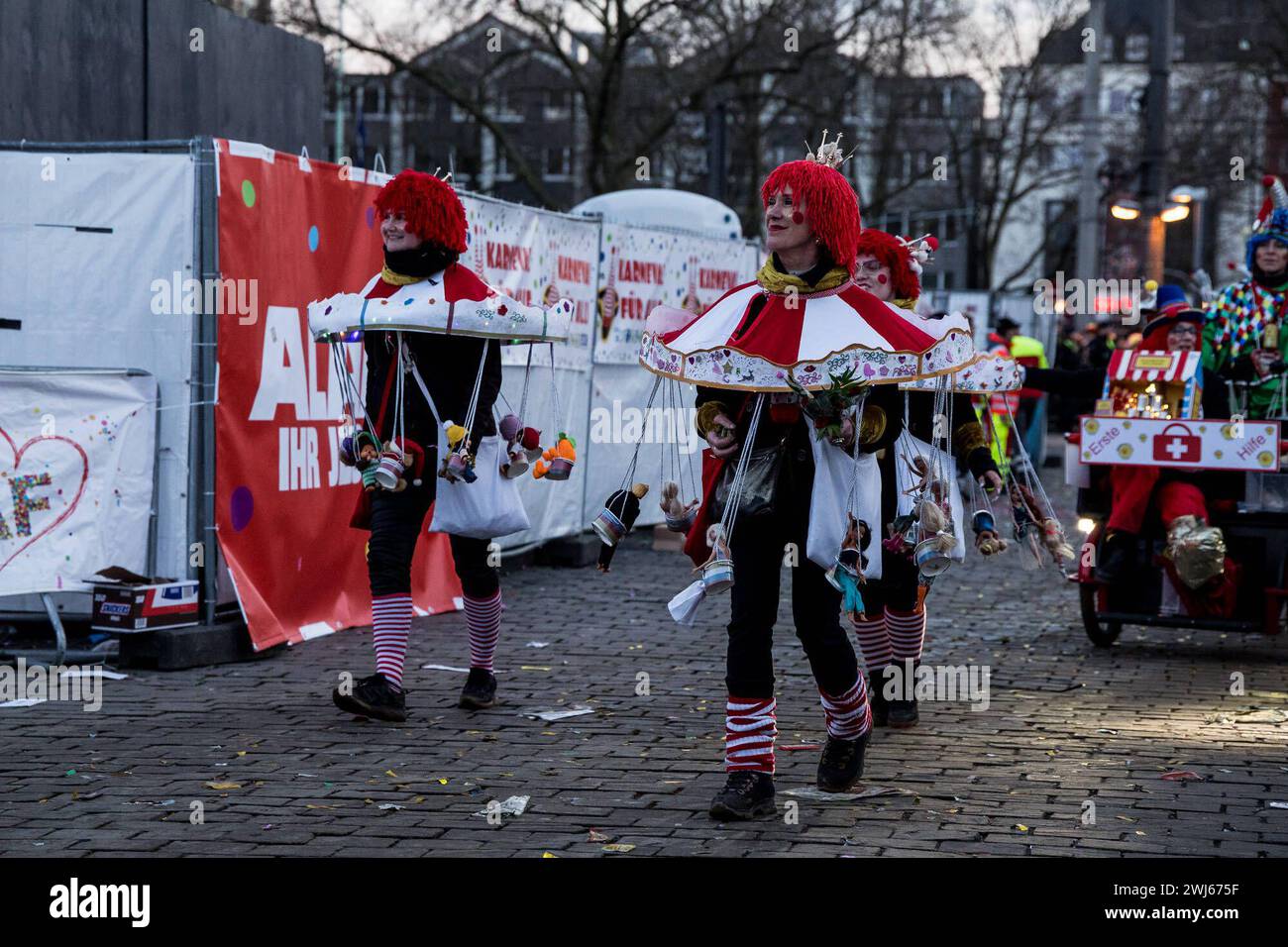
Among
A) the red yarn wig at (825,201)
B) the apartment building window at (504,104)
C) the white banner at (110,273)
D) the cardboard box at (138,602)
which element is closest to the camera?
the red yarn wig at (825,201)

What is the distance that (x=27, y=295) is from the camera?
9.05 meters

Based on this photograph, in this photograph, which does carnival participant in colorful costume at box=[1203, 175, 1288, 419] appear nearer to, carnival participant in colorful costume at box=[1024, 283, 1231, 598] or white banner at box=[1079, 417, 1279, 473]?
carnival participant in colorful costume at box=[1024, 283, 1231, 598]

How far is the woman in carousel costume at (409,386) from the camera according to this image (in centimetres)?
745

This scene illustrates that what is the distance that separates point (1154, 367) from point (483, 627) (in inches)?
166

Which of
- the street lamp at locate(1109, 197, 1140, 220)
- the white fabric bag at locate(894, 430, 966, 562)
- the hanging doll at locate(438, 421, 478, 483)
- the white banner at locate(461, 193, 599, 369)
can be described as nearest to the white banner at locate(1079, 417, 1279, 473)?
the white fabric bag at locate(894, 430, 966, 562)

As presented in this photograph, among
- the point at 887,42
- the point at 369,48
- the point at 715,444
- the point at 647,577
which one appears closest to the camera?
the point at 715,444

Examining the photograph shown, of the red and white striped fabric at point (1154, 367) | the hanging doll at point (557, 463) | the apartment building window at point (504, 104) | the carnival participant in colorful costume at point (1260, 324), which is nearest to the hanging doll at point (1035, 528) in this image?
the hanging doll at point (557, 463)

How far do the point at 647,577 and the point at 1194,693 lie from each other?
501 centimetres

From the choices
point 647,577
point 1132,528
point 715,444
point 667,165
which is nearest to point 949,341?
point 715,444

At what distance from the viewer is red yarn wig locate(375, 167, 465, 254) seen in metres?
7.48

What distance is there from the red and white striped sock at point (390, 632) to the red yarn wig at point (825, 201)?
Answer: 8.19 ft

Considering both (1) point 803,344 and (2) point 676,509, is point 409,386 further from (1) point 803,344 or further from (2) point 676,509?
(1) point 803,344

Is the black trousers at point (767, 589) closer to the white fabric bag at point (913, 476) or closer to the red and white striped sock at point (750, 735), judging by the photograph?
the red and white striped sock at point (750, 735)

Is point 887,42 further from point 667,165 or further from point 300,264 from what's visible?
point 300,264
